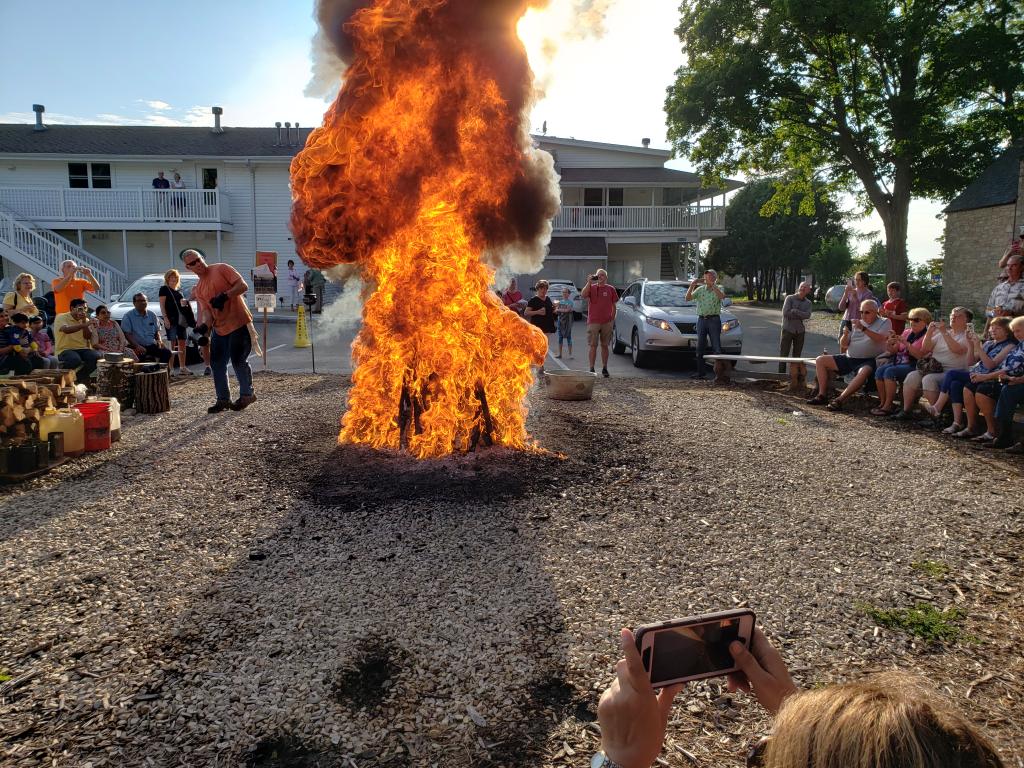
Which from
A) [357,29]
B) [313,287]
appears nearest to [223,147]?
[313,287]

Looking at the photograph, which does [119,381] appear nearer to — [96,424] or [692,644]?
[96,424]

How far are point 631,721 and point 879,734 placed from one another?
65 cm

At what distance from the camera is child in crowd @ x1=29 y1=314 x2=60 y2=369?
962cm

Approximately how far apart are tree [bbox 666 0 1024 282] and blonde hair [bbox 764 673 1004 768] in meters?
26.6

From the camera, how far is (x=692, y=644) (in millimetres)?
1686

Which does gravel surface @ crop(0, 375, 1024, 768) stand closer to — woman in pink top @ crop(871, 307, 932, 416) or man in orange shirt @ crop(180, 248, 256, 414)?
man in orange shirt @ crop(180, 248, 256, 414)

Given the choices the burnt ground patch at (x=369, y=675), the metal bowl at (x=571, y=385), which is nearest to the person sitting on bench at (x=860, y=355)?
the metal bowl at (x=571, y=385)

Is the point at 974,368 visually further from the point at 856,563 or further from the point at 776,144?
the point at 776,144

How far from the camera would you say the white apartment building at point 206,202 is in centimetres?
2856

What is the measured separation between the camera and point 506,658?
3.29 metres

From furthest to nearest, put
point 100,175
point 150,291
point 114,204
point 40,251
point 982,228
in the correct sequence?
point 100,175 → point 114,204 → point 982,228 → point 40,251 → point 150,291

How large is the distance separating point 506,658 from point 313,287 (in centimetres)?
2586

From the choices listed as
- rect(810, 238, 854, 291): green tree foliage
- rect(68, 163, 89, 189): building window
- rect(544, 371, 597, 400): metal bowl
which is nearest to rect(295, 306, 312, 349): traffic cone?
rect(544, 371, 597, 400): metal bowl

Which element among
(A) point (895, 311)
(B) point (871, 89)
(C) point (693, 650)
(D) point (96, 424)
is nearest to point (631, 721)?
(C) point (693, 650)
